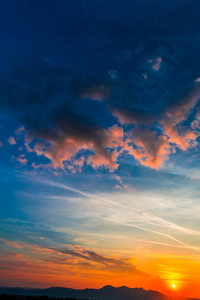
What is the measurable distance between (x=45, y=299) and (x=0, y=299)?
14.9m

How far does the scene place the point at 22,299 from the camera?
56.8m

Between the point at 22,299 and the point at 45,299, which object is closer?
the point at 22,299

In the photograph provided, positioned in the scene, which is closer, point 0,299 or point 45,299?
point 0,299

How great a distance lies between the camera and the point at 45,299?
213 feet

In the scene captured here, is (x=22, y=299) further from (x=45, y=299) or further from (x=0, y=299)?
(x=45, y=299)

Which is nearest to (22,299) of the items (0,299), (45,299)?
(0,299)

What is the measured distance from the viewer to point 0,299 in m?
55.2

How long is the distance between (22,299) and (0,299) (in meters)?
5.42

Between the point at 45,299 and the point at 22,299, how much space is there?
10.6 metres
